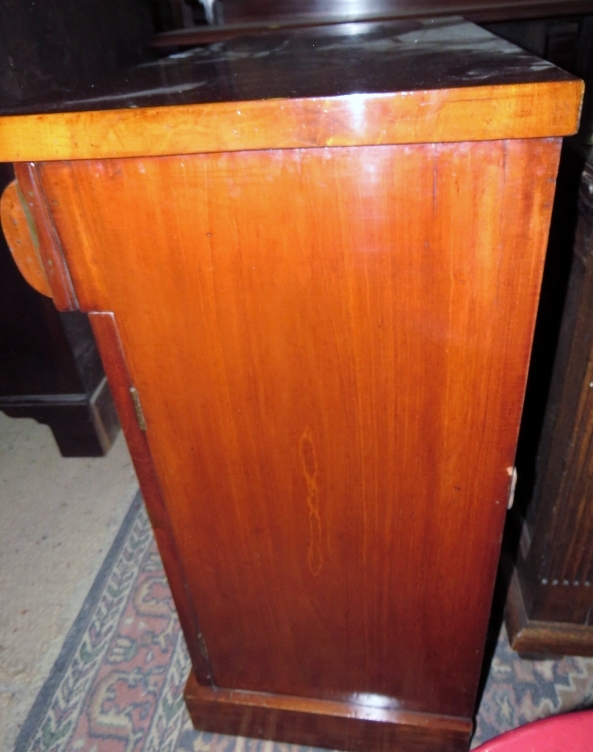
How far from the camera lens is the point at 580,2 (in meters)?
1.46

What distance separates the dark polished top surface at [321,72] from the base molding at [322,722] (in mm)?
898

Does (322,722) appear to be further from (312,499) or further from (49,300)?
(49,300)

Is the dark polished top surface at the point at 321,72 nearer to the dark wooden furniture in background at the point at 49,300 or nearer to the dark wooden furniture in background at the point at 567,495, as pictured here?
the dark wooden furniture in background at the point at 567,495

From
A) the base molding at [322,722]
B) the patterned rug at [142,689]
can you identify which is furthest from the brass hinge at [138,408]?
the patterned rug at [142,689]

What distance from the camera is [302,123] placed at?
0.47 meters

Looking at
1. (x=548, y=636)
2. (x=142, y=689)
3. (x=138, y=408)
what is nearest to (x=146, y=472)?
(x=138, y=408)

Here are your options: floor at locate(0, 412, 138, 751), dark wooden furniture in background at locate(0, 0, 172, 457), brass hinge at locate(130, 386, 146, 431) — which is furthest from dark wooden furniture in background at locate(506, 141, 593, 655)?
dark wooden furniture in background at locate(0, 0, 172, 457)

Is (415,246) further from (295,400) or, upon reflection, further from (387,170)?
(295,400)

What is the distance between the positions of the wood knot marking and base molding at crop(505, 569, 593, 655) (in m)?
0.52

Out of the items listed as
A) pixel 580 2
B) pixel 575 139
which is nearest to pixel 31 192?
pixel 575 139

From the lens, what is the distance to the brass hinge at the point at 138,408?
666 mm

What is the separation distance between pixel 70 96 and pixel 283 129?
25 cm

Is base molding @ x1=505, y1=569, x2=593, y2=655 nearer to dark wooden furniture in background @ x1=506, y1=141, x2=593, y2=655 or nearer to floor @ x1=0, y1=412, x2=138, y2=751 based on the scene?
dark wooden furniture in background @ x1=506, y1=141, x2=593, y2=655

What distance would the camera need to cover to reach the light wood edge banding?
63cm
